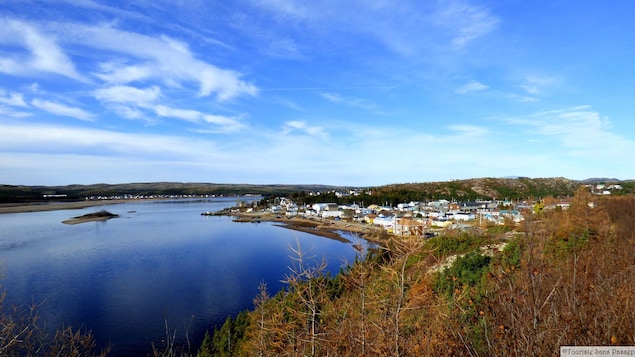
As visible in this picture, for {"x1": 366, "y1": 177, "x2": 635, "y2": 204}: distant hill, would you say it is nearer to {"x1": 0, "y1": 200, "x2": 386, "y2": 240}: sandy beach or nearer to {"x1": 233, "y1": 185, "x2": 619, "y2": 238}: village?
{"x1": 233, "y1": 185, "x2": 619, "y2": 238}: village

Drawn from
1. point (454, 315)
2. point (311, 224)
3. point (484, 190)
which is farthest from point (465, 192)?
point (454, 315)

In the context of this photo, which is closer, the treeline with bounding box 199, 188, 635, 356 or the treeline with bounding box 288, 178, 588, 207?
the treeline with bounding box 199, 188, 635, 356

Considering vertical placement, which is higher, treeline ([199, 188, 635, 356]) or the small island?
treeline ([199, 188, 635, 356])

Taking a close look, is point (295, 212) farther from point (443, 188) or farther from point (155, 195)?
point (155, 195)

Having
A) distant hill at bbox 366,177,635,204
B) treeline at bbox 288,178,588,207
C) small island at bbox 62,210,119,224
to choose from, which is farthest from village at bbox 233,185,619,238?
small island at bbox 62,210,119,224

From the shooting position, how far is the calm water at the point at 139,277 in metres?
8.74

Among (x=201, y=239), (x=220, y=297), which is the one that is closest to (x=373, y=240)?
(x=201, y=239)

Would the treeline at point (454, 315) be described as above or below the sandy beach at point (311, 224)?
above

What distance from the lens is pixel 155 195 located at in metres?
84.3

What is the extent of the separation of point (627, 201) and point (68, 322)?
14.9 meters

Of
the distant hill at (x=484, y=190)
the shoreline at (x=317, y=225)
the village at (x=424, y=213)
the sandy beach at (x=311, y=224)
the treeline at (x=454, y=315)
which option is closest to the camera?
the treeline at (x=454, y=315)

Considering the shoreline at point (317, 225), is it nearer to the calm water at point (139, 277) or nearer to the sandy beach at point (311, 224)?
the sandy beach at point (311, 224)

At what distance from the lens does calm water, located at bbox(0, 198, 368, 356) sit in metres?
8.74

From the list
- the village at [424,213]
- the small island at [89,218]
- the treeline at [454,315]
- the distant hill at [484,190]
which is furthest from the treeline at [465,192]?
the treeline at [454,315]
